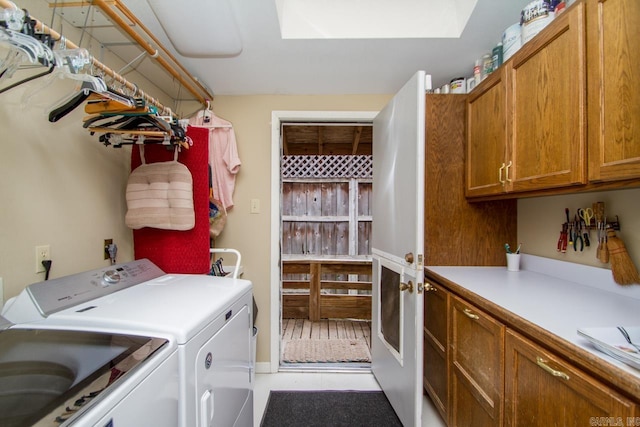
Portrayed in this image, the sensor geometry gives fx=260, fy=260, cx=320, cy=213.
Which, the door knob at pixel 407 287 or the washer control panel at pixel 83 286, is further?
the door knob at pixel 407 287

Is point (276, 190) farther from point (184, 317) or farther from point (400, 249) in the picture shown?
point (184, 317)

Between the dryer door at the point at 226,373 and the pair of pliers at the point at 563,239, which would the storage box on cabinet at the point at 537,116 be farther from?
the dryer door at the point at 226,373

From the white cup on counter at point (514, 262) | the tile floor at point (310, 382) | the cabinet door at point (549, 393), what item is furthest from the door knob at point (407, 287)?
the tile floor at point (310, 382)

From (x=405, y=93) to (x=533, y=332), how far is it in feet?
4.17

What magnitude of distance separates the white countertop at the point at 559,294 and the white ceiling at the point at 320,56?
139 centimetres

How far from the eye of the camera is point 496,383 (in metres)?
1.05

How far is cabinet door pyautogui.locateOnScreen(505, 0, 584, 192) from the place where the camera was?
99cm

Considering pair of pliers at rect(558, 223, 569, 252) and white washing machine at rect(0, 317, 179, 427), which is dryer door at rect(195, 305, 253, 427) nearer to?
white washing machine at rect(0, 317, 179, 427)

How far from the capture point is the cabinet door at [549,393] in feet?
2.18

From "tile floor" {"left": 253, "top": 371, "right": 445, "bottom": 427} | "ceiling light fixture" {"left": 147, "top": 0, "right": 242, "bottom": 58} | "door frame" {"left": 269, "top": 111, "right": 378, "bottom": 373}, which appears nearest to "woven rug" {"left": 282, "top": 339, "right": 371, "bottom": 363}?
"tile floor" {"left": 253, "top": 371, "right": 445, "bottom": 427}

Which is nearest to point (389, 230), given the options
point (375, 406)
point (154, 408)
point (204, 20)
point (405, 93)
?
point (405, 93)

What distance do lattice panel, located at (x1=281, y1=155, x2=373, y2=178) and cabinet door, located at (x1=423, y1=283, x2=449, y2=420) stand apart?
229cm

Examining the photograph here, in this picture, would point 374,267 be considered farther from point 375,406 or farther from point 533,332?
point 533,332

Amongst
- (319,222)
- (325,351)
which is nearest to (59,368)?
(325,351)
